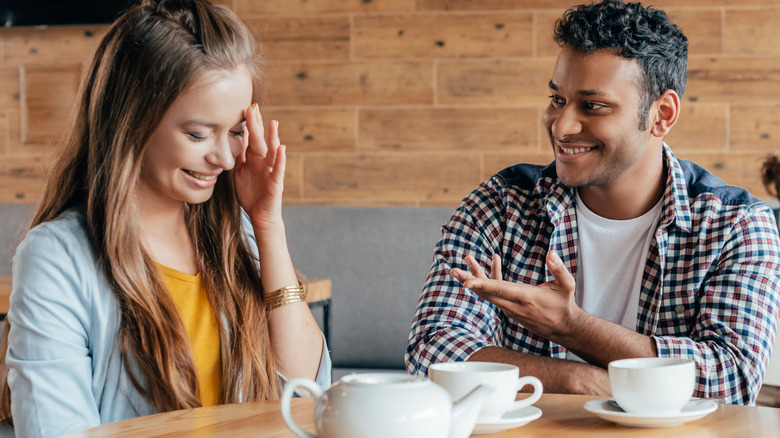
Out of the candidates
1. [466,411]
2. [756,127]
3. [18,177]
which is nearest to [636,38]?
[466,411]

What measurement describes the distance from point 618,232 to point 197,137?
844 millimetres

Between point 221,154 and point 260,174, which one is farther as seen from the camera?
point 260,174

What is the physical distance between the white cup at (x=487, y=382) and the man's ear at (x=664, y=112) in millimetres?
1004

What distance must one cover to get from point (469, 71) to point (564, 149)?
1.67 meters

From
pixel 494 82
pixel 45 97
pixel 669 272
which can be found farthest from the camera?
pixel 45 97

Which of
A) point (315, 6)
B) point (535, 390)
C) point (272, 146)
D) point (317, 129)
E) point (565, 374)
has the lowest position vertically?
point (565, 374)

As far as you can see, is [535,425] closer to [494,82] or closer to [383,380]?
[383,380]

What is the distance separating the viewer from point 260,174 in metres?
1.34

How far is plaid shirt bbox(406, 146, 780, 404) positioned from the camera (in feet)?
4.55

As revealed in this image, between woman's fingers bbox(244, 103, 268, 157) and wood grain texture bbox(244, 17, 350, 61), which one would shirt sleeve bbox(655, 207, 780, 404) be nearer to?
woman's fingers bbox(244, 103, 268, 157)

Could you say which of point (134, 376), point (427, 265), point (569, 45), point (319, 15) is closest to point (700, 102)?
point (427, 265)

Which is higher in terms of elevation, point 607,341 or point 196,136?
point 196,136

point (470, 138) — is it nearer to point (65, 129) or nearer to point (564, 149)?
point (564, 149)

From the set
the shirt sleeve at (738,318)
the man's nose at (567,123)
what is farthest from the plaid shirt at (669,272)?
the man's nose at (567,123)
